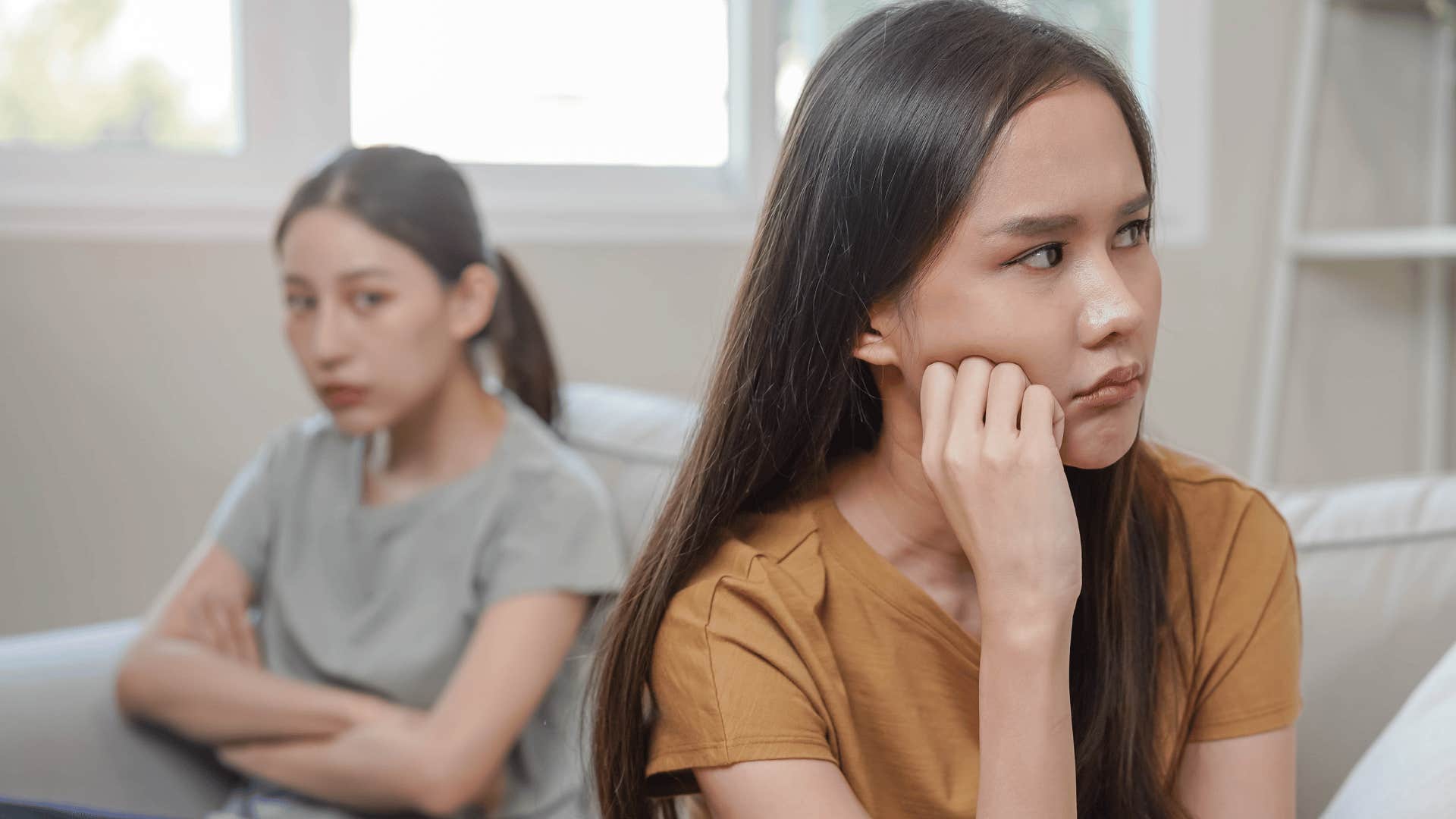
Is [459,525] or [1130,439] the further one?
[459,525]

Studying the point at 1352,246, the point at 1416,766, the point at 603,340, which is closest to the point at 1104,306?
the point at 1416,766

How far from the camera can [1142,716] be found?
3.17ft

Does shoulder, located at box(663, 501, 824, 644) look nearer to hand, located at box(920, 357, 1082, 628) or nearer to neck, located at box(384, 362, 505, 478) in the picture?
hand, located at box(920, 357, 1082, 628)

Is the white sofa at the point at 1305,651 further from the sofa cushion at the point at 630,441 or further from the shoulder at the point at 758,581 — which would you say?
the shoulder at the point at 758,581

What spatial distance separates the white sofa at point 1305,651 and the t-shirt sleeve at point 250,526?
0.57 ft

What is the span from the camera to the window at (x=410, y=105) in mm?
2176

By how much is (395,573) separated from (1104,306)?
0.94 metres

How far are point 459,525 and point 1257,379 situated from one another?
6.89ft

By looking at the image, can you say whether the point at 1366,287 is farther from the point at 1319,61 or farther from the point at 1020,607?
the point at 1020,607

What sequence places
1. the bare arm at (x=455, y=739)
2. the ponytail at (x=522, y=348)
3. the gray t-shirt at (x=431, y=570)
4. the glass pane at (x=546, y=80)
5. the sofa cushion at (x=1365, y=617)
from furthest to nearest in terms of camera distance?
the glass pane at (x=546, y=80)
the ponytail at (x=522, y=348)
the gray t-shirt at (x=431, y=570)
the bare arm at (x=455, y=739)
the sofa cushion at (x=1365, y=617)

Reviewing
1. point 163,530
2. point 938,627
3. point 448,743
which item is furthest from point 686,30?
point 938,627

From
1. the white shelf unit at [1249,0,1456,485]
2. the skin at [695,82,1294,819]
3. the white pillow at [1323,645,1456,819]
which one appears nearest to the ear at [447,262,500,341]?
the skin at [695,82,1294,819]

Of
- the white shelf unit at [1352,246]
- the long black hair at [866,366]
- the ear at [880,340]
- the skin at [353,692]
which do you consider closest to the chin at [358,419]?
the skin at [353,692]

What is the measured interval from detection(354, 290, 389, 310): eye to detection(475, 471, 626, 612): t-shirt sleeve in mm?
266
